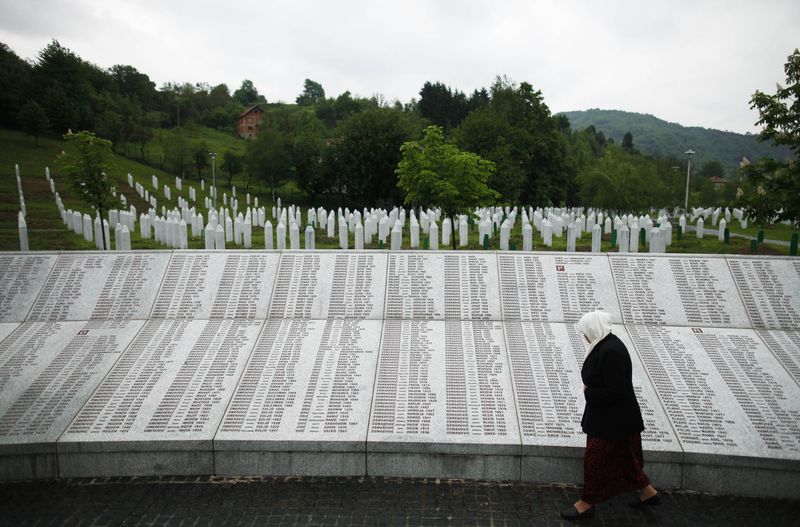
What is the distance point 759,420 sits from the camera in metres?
6.39

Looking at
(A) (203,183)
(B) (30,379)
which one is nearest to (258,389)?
(B) (30,379)

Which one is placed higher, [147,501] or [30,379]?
[30,379]

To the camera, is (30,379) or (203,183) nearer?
(30,379)

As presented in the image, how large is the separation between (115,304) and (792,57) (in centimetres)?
1460

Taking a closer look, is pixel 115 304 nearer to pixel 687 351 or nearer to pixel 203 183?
pixel 687 351

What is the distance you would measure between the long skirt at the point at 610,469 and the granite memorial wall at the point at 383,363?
582 millimetres

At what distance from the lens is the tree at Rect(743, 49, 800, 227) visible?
1209 centimetres

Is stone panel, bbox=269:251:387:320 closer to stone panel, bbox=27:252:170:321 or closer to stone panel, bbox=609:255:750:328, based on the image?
stone panel, bbox=27:252:170:321

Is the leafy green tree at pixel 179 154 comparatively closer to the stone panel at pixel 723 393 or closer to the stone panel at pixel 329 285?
the stone panel at pixel 329 285

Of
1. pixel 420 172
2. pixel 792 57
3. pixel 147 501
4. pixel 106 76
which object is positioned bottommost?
pixel 147 501

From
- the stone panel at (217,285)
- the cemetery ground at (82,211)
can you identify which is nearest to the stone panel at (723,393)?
the stone panel at (217,285)

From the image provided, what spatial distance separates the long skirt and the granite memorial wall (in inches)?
22.9

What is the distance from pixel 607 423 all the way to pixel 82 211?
35.1 m

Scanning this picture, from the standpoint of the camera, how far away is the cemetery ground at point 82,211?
20547 millimetres
